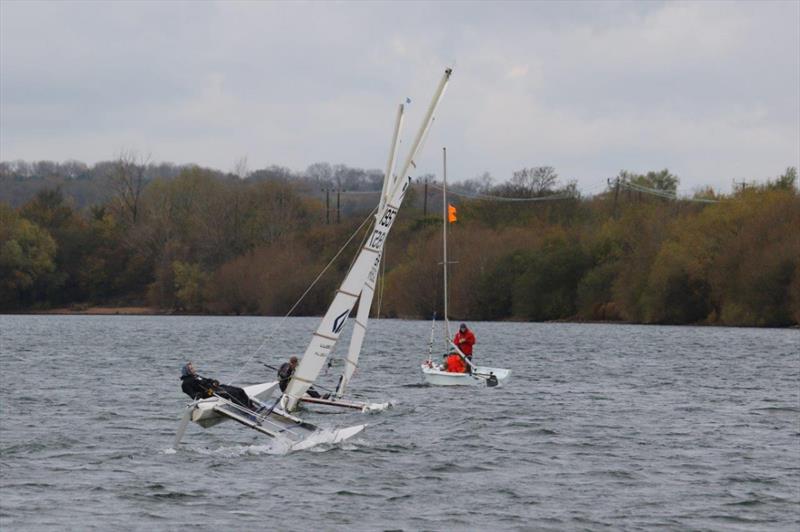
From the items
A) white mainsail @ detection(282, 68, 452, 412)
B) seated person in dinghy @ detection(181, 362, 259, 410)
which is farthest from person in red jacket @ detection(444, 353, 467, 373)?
seated person in dinghy @ detection(181, 362, 259, 410)

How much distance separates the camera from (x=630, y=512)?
20266mm

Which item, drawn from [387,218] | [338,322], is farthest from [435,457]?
[387,218]

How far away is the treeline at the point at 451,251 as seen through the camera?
86125 millimetres

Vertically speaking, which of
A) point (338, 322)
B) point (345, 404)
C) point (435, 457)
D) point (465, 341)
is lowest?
point (435, 457)

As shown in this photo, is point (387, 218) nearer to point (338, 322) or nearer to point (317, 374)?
point (338, 322)

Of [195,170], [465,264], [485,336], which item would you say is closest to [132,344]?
[485,336]

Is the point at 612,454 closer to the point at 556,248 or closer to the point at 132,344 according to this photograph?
the point at 132,344

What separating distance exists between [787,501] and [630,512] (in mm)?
2837

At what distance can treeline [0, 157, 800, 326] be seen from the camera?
86125 millimetres

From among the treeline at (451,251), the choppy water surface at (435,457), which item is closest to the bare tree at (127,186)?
the treeline at (451,251)

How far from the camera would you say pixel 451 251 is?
332 ft

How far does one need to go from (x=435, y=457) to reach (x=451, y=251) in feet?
250

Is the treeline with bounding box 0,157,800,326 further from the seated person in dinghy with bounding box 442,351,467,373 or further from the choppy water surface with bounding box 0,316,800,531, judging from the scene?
the seated person in dinghy with bounding box 442,351,467,373

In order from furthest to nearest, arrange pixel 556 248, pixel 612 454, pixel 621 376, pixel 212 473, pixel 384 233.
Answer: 1. pixel 556 248
2. pixel 621 376
3. pixel 384 233
4. pixel 612 454
5. pixel 212 473
